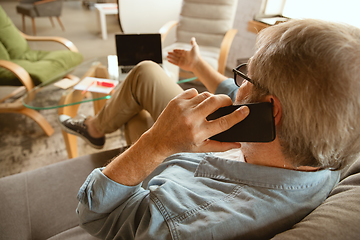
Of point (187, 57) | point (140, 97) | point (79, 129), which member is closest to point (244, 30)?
point (187, 57)

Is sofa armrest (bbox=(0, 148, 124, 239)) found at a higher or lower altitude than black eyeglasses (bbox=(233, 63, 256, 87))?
lower

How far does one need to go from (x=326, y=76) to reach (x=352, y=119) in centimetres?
11

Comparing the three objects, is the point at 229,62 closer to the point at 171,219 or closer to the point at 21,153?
the point at 21,153

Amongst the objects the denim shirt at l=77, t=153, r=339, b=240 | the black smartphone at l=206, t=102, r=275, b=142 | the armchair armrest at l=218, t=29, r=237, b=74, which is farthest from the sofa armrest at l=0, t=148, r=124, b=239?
the armchair armrest at l=218, t=29, r=237, b=74

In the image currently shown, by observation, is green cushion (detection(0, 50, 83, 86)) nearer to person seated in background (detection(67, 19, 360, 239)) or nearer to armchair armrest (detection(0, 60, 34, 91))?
armchair armrest (detection(0, 60, 34, 91))

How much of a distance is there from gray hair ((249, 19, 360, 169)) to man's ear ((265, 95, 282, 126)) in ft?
0.04

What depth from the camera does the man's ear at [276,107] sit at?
589 millimetres

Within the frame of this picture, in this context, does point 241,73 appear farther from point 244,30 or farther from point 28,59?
point 244,30

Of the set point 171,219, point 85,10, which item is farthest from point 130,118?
point 85,10

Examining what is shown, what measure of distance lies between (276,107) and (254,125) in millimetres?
72

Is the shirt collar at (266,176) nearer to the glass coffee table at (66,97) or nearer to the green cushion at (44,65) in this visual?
the glass coffee table at (66,97)

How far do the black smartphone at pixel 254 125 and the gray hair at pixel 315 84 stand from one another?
0.03m

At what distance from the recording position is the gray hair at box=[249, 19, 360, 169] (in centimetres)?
49


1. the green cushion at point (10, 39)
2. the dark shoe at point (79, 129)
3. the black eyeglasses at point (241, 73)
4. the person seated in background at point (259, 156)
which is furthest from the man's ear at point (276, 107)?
the green cushion at point (10, 39)
